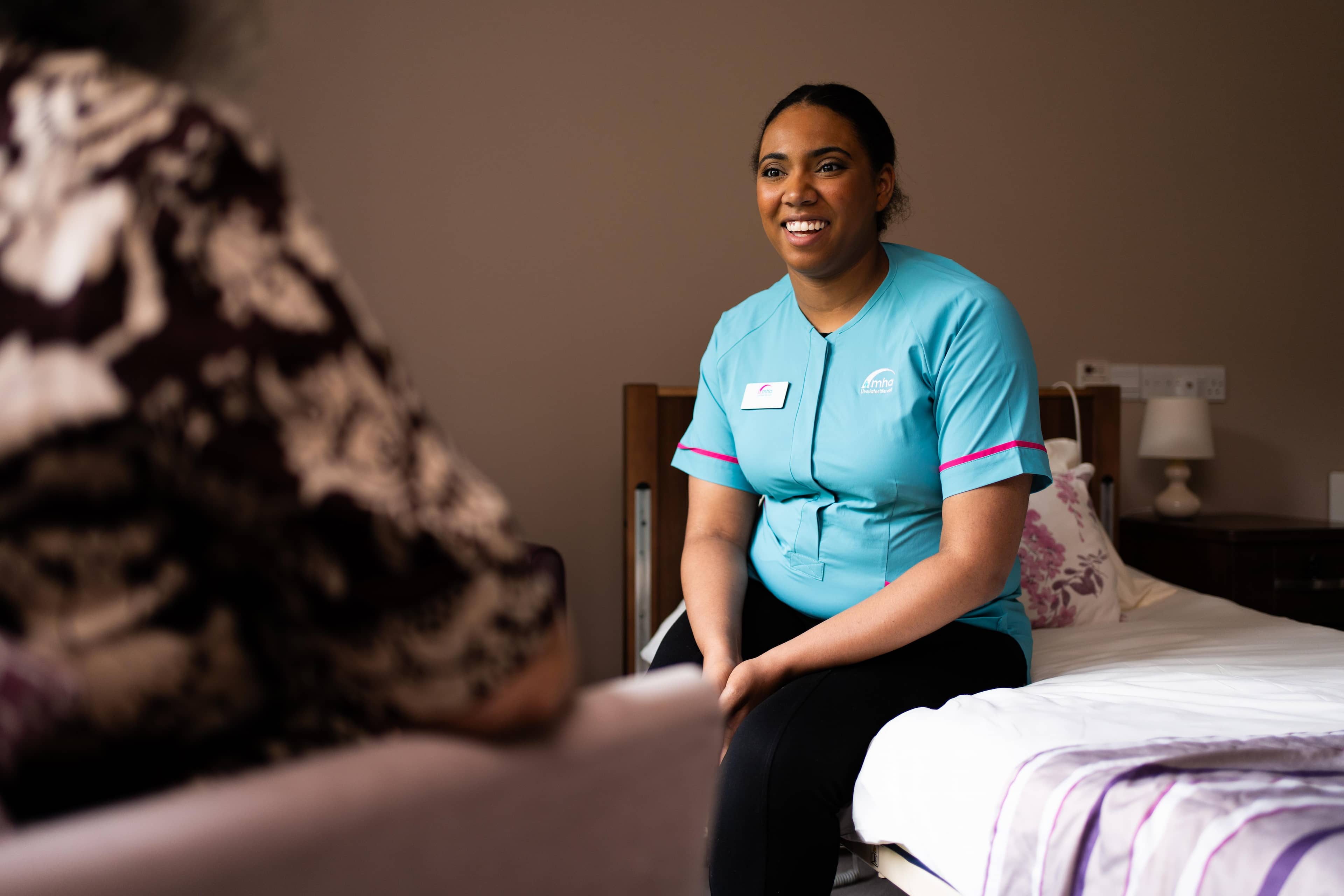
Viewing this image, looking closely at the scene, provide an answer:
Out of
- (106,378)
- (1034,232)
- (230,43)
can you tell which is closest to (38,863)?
(106,378)

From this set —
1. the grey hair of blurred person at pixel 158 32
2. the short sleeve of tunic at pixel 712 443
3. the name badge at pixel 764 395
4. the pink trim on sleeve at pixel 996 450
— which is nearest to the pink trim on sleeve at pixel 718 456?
the short sleeve of tunic at pixel 712 443

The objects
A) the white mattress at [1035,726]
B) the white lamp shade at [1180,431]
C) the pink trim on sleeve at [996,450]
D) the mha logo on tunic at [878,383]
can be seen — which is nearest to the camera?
the white mattress at [1035,726]

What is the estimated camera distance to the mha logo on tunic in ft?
4.49

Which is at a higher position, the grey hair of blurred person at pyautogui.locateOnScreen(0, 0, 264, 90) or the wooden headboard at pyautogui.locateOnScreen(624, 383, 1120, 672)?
the grey hair of blurred person at pyautogui.locateOnScreen(0, 0, 264, 90)

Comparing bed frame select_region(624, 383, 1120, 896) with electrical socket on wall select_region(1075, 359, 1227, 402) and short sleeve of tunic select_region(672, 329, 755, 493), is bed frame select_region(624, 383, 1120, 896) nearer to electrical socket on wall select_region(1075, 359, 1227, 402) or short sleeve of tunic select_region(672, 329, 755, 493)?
short sleeve of tunic select_region(672, 329, 755, 493)

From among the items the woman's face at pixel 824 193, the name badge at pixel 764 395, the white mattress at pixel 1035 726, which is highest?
the woman's face at pixel 824 193

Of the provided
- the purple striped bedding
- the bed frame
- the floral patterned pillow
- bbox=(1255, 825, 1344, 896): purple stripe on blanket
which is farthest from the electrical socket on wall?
bbox=(1255, 825, 1344, 896): purple stripe on blanket

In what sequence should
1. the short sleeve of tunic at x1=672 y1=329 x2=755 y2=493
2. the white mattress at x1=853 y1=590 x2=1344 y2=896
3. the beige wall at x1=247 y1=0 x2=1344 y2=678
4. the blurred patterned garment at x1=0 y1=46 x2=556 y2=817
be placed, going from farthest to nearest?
the beige wall at x1=247 y1=0 x2=1344 y2=678, the short sleeve of tunic at x1=672 y1=329 x2=755 y2=493, the white mattress at x1=853 y1=590 x2=1344 y2=896, the blurred patterned garment at x1=0 y1=46 x2=556 y2=817

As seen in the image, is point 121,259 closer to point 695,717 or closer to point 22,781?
point 22,781

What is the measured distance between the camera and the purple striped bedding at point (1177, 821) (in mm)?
766

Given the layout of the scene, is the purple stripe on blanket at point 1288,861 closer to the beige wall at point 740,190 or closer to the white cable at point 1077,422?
the white cable at point 1077,422

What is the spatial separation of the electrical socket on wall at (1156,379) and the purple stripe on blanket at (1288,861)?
7.66ft

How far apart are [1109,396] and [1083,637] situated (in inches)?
39.9

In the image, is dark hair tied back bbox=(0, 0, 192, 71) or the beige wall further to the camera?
the beige wall
